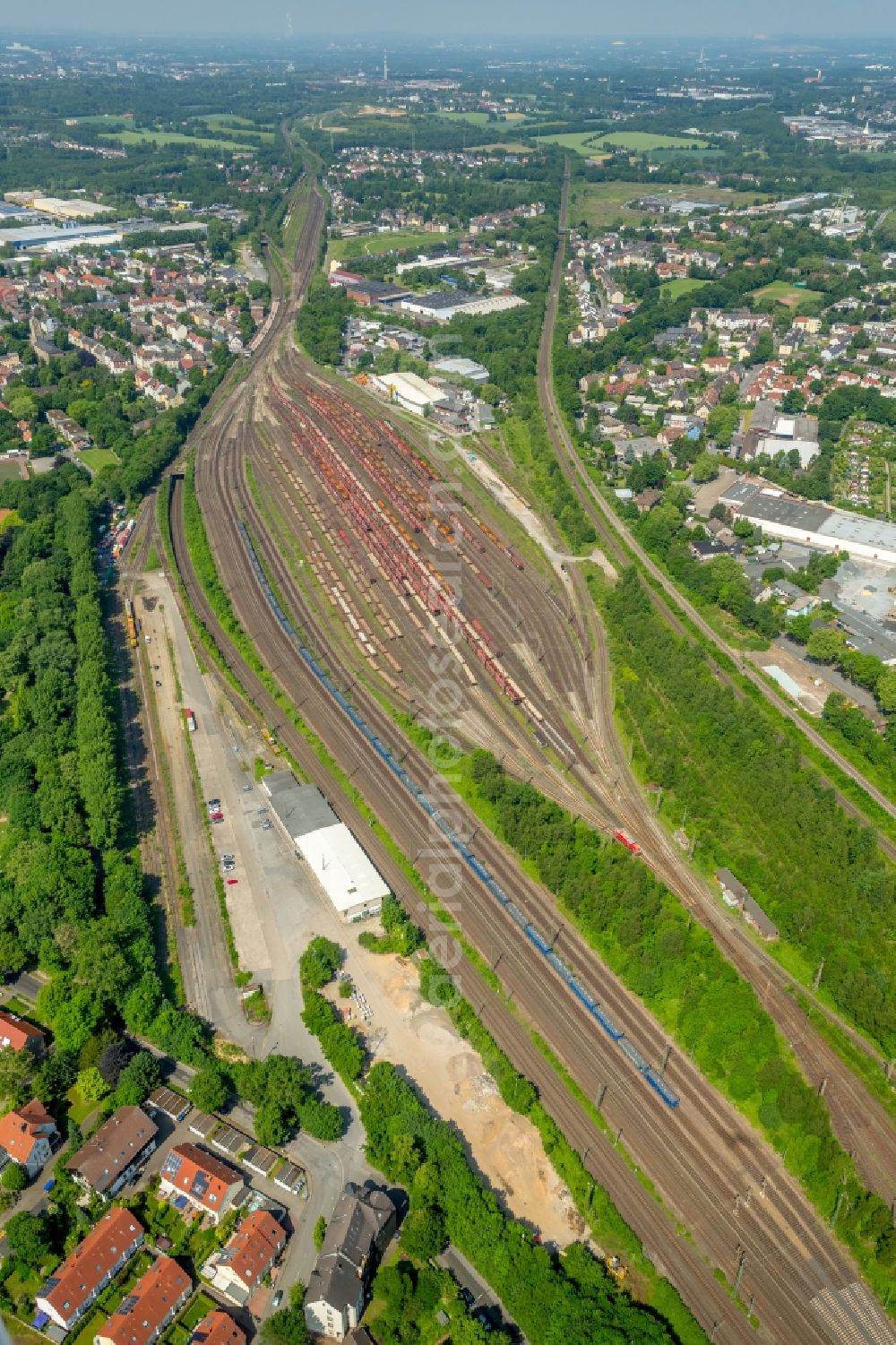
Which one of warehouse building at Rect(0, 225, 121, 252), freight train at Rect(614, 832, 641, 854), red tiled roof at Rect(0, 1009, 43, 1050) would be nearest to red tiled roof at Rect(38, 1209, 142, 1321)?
red tiled roof at Rect(0, 1009, 43, 1050)

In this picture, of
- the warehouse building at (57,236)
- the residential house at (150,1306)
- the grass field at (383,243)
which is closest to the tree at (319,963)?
the residential house at (150,1306)

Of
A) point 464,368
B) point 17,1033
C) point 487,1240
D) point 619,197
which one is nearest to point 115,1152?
point 17,1033

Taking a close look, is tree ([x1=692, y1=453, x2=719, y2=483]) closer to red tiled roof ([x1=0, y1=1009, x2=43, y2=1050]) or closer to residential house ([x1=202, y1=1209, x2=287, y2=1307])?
red tiled roof ([x1=0, y1=1009, x2=43, y2=1050])

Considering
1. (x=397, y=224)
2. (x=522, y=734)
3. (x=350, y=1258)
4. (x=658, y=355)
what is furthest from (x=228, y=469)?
(x=397, y=224)

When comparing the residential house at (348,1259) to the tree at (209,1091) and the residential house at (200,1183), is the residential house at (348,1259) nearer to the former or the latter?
Answer: the residential house at (200,1183)

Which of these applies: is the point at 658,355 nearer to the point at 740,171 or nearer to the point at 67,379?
the point at 67,379

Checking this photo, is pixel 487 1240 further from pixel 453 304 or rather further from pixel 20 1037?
pixel 453 304
